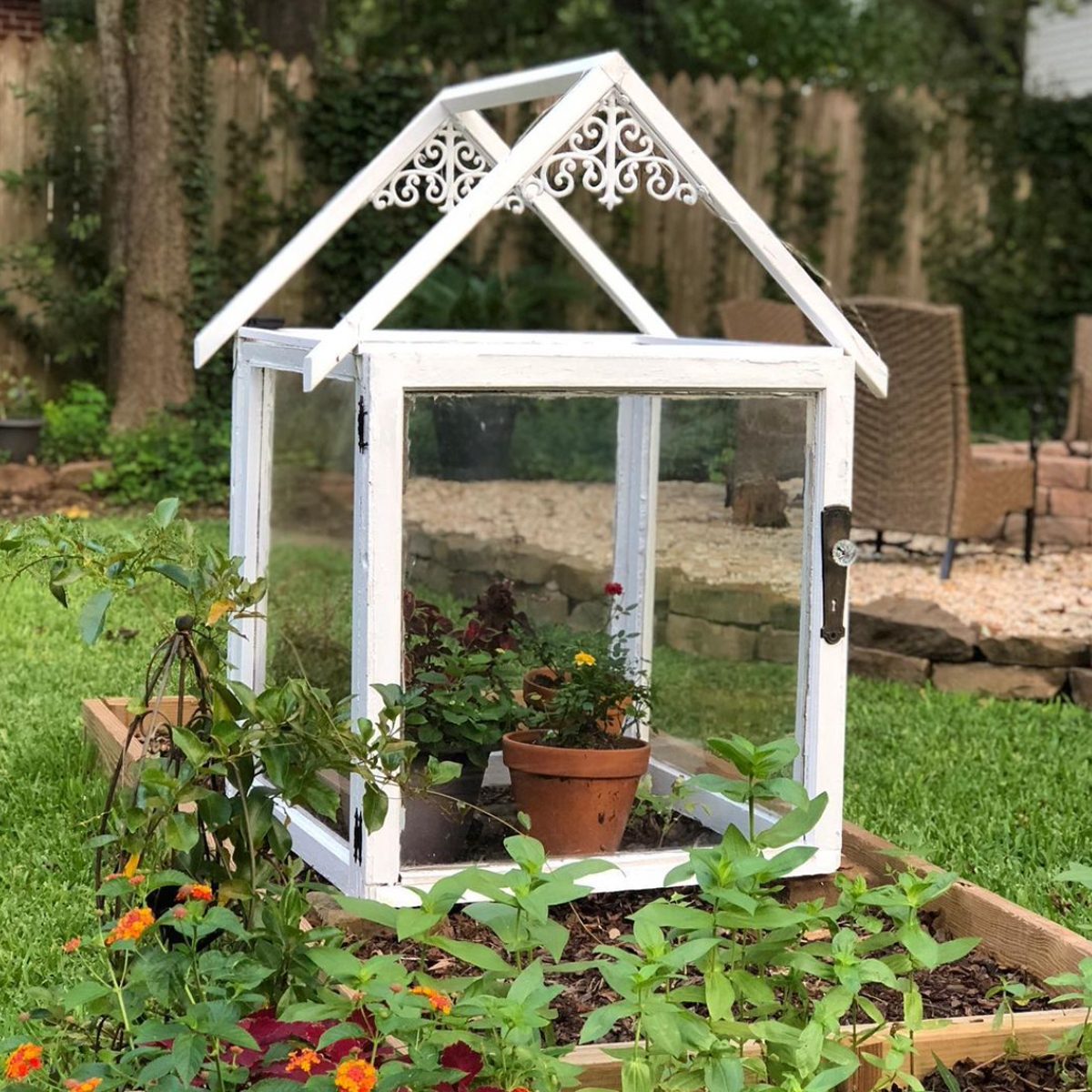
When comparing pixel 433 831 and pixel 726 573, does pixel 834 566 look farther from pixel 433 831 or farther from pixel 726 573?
pixel 433 831

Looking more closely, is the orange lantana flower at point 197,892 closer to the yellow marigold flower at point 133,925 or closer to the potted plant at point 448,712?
the yellow marigold flower at point 133,925

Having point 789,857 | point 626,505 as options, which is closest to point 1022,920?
point 789,857

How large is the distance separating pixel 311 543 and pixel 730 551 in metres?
0.87

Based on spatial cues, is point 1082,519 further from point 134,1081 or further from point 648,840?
point 134,1081

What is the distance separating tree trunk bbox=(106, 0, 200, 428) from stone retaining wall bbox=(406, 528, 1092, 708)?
14.2ft

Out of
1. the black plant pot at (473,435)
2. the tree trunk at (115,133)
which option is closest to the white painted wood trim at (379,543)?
the black plant pot at (473,435)

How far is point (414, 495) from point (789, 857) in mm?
1177

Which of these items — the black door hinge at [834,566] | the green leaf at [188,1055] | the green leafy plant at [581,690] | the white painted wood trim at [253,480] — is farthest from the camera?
the white painted wood trim at [253,480]

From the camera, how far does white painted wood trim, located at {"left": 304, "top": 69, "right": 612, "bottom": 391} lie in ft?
9.37

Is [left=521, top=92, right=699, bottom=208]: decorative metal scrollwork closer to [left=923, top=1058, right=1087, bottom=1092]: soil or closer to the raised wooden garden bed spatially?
the raised wooden garden bed

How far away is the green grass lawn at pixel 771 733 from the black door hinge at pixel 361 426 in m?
0.96

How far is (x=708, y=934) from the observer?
2.26m

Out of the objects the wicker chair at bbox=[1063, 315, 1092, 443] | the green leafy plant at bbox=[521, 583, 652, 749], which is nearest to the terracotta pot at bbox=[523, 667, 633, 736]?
the green leafy plant at bbox=[521, 583, 652, 749]

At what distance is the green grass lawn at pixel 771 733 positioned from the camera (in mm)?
3303
